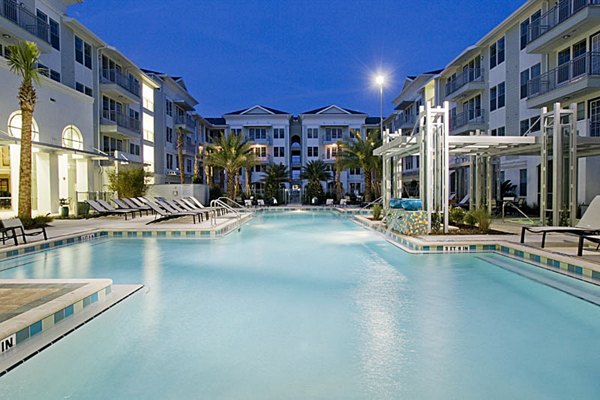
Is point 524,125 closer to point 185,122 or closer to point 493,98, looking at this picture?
point 493,98

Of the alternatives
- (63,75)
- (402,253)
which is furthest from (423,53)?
(402,253)

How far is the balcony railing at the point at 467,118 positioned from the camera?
28.5 metres

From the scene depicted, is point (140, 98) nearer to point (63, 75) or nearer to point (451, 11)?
point (63, 75)

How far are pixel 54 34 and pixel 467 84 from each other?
24633 millimetres

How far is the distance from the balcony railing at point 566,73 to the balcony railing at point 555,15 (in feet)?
6.24

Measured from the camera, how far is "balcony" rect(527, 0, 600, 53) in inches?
688

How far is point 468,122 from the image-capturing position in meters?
29.0

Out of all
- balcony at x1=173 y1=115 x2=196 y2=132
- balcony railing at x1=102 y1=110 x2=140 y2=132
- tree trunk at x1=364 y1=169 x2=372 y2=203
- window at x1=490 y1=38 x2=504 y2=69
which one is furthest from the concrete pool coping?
balcony at x1=173 y1=115 x2=196 y2=132

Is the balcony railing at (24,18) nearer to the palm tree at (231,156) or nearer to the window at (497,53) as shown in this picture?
the palm tree at (231,156)

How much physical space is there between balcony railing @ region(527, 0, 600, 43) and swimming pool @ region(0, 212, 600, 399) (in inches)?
599

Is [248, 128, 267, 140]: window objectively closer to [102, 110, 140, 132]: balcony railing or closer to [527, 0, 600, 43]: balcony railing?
[102, 110, 140, 132]: balcony railing

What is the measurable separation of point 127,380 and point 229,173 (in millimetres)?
29880

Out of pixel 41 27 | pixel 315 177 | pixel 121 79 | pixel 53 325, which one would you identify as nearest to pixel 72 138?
pixel 41 27

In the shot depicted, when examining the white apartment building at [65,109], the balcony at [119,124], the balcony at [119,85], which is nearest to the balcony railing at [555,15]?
the white apartment building at [65,109]
